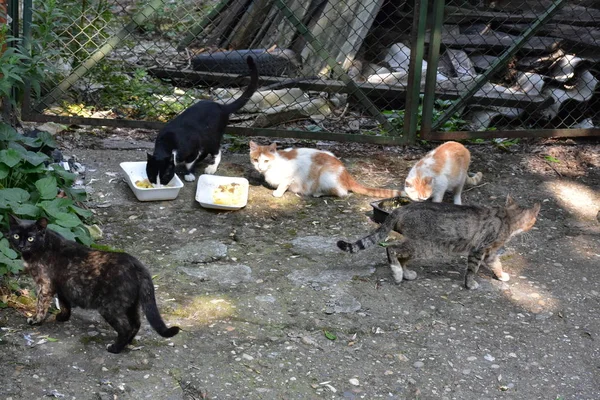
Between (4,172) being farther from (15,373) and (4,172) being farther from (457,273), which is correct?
(457,273)

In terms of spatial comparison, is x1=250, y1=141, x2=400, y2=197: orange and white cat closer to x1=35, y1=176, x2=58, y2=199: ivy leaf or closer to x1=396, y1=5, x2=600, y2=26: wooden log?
x1=35, y1=176, x2=58, y2=199: ivy leaf

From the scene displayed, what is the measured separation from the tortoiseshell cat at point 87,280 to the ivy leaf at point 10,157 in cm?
79

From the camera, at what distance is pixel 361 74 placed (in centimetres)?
945

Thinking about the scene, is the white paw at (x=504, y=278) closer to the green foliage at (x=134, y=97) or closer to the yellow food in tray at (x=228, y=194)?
the yellow food in tray at (x=228, y=194)

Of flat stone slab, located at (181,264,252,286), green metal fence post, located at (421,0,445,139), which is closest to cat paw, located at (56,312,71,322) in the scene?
flat stone slab, located at (181,264,252,286)

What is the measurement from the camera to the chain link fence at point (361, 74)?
8.42 m

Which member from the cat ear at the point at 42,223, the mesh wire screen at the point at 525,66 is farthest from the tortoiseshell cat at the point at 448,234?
the mesh wire screen at the point at 525,66

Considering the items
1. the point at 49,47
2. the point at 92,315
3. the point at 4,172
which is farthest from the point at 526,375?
the point at 49,47

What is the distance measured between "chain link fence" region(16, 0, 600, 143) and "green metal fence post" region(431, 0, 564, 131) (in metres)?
0.02

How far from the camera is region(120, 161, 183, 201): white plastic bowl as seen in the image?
6629 mm

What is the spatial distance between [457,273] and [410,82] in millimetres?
2681

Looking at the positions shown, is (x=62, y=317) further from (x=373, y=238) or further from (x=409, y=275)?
(x=409, y=275)

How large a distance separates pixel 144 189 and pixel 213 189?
1.96 feet

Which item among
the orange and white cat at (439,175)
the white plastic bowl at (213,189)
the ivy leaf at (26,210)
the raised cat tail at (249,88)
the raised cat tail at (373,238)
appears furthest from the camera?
the raised cat tail at (249,88)
